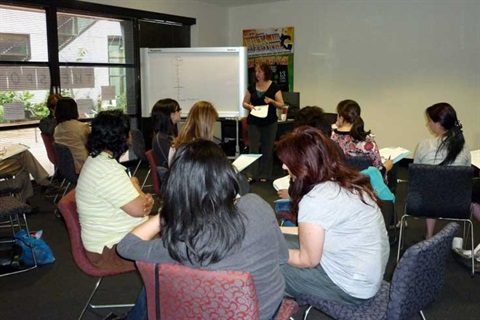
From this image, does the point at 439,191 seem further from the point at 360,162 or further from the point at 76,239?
the point at 76,239

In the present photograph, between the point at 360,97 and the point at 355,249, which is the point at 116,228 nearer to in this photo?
the point at 355,249

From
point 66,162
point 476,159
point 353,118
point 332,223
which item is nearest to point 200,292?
point 332,223

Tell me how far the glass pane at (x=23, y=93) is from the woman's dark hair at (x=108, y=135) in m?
3.40

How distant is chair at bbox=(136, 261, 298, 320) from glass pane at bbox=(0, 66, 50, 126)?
15.1 ft

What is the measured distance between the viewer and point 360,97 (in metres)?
7.15

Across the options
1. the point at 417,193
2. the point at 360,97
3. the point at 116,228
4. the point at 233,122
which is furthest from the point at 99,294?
the point at 360,97

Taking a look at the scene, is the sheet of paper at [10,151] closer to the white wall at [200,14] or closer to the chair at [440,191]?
the white wall at [200,14]

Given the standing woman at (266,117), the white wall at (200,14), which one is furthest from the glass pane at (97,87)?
the standing woman at (266,117)

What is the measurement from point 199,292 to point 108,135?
1299mm

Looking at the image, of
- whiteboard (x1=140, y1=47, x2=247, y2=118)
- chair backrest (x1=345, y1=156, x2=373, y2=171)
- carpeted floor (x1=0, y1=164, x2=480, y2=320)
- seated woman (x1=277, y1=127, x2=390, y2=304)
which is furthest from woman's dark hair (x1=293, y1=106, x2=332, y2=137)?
whiteboard (x1=140, y1=47, x2=247, y2=118)

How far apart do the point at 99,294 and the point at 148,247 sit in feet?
5.46

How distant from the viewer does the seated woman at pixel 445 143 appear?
11.0 feet

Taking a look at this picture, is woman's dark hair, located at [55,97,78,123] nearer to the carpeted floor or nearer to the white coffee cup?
the carpeted floor

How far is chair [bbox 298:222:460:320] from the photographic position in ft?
5.32
